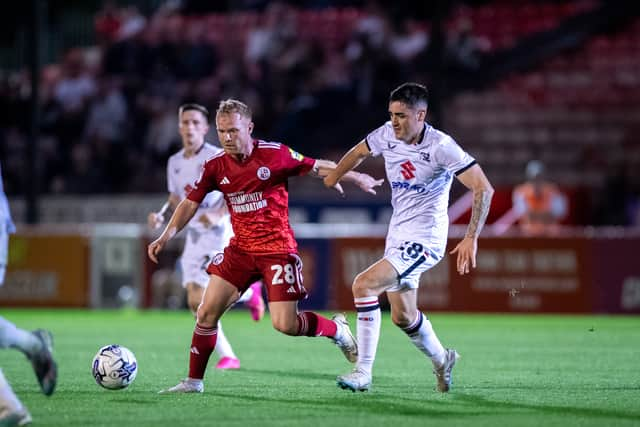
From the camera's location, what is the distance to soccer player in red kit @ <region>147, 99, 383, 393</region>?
9.21 metres

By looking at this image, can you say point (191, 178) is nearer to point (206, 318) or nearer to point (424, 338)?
point (206, 318)

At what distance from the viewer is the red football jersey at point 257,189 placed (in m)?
9.27

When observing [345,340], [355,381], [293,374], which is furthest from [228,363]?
[355,381]

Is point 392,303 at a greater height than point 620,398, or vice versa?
point 392,303

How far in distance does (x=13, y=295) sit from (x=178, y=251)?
117 inches

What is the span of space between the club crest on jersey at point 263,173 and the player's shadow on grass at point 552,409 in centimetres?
214

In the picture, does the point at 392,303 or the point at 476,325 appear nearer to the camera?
the point at 392,303

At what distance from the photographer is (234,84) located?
25.2m

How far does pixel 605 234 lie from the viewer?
19.0m

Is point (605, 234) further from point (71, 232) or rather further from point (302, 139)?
point (71, 232)

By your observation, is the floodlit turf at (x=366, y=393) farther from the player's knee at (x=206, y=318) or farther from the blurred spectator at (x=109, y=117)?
the blurred spectator at (x=109, y=117)

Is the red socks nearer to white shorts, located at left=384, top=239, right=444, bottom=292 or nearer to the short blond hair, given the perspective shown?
white shorts, located at left=384, top=239, right=444, bottom=292

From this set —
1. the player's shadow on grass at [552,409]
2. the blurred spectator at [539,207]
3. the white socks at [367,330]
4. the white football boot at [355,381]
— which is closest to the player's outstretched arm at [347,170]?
the white socks at [367,330]

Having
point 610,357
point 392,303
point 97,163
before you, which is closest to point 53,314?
point 97,163
